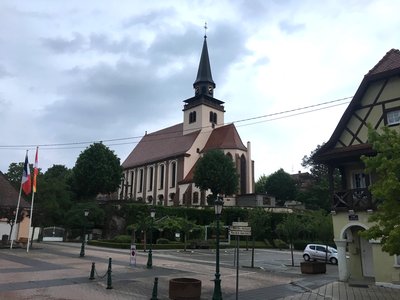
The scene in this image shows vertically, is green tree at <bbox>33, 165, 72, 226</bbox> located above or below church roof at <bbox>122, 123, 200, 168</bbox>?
below

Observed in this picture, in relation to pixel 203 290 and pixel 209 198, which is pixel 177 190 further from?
pixel 203 290

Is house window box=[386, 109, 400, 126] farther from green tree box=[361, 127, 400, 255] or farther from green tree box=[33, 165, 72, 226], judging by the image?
green tree box=[33, 165, 72, 226]

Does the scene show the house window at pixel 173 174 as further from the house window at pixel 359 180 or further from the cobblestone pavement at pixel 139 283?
the house window at pixel 359 180

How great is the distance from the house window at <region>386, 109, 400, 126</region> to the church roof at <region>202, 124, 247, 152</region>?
48.2m

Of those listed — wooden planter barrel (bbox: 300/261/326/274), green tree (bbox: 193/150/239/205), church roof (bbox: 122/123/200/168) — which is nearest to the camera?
wooden planter barrel (bbox: 300/261/326/274)

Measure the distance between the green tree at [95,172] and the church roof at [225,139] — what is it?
17.1 metres

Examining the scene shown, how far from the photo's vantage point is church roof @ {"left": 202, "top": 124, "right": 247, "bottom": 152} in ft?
223

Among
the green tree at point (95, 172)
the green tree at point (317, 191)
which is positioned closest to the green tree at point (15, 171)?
the green tree at point (95, 172)

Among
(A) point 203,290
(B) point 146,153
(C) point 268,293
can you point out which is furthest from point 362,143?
(B) point 146,153

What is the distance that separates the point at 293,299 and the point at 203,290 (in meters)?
3.55

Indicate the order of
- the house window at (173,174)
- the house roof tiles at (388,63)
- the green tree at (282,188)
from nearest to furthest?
the house roof tiles at (388,63)
the house window at (173,174)
the green tree at (282,188)

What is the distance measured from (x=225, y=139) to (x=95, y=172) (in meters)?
23.3

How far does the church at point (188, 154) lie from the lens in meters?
68.1

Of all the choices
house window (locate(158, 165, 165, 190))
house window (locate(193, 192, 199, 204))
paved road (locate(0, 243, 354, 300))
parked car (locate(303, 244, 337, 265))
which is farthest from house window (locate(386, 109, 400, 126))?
house window (locate(158, 165, 165, 190))
